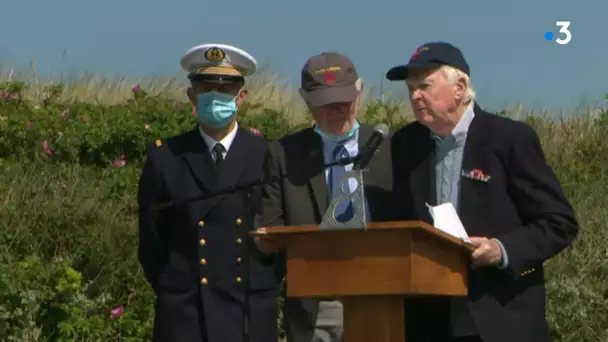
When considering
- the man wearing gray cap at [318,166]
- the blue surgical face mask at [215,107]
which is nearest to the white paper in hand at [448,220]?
the man wearing gray cap at [318,166]

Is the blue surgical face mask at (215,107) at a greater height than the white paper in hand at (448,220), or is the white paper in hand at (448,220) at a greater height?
the blue surgical face mask at (215,107)

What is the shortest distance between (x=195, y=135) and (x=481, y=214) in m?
1.97

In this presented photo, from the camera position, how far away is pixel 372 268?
4031mm

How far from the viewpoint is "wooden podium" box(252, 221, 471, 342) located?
157 inches

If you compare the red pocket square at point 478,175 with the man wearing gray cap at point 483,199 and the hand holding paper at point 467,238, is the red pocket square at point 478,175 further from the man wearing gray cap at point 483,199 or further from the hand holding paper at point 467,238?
the hand holding paper at point 467,238

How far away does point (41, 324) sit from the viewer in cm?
900

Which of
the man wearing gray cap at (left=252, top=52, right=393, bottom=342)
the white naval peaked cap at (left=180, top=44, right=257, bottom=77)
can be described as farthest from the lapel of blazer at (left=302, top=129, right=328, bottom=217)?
the white naval peaked cap at (left=180, top=44, right=257, bottom=77)

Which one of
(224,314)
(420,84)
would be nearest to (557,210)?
(420,84)

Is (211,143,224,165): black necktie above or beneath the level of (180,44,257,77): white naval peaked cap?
beneath

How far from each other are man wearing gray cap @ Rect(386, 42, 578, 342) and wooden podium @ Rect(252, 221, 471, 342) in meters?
0.30

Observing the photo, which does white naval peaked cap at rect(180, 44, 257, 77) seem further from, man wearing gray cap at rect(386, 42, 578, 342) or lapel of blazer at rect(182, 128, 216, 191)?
man wearing gray cap at rect(386, 42, 578, 342)

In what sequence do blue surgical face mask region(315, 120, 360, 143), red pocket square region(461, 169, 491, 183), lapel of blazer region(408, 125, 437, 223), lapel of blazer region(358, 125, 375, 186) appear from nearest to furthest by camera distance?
red pocket square region(461, 169, 491, 183)
lapel of blazer region(408, 125, 437, 223)
lapel of blazer region(358, 125, 375, 186)
blue surgical face mask region(315, 120, 360, 143)

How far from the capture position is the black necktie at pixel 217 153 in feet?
19.9

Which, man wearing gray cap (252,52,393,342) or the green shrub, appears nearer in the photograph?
man wearing gray cap (252,52,393,342)
